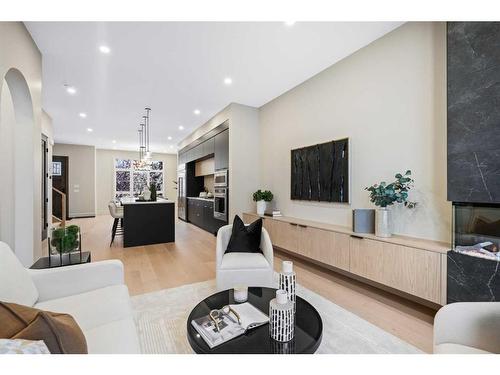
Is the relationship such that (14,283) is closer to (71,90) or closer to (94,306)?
(94,306)

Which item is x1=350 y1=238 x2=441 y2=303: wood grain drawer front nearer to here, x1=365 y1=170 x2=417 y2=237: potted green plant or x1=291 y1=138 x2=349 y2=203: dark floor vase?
x1=365 y1=170 x2=417 y2=237: potted green plant

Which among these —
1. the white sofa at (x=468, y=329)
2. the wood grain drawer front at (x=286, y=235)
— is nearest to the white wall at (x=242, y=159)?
the wood grain drawer front at (x=286, y=235)

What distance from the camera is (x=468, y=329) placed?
1.15 meters

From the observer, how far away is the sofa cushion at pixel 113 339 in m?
1.06

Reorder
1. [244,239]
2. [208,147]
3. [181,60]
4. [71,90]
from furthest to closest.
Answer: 1. [208,147]
2. [71,90]
3. [181,60]
4. [244,239]

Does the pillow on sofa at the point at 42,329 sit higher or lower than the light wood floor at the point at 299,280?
higher

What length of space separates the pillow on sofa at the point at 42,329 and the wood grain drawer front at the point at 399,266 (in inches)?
99.2

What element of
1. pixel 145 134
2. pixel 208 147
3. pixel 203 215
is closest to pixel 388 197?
pixel 208 147

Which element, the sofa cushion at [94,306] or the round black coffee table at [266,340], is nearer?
the round black coffee table at [266,340]

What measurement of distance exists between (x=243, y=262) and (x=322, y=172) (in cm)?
193

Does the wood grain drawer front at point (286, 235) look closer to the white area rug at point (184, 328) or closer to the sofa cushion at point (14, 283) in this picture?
the white area rug at point (184, 328)

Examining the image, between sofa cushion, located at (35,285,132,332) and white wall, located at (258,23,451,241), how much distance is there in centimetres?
276

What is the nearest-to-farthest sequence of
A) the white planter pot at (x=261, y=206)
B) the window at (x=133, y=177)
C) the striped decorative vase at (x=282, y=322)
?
1. the striped decorative vase at (x=282, y=322)
2. the white planter pot at (x=261, y=206)
3. the window at (x=133, y=177)

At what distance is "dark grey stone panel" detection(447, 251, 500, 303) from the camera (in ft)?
5.65
